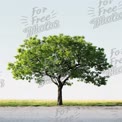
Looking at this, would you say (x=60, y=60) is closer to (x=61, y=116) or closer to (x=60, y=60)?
(x=60, y=60)

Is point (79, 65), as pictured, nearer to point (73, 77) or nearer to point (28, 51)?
point (73, 77)

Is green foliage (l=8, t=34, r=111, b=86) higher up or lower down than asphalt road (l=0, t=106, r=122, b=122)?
higher up

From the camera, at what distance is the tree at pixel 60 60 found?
227 ft

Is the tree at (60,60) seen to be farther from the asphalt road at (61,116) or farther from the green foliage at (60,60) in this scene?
the asphalt road at (61,116)

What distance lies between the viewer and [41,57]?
2739 inches

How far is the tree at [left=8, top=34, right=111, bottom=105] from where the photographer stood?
69.1 m

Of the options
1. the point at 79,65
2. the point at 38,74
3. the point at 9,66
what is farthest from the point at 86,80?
the point at 9,66

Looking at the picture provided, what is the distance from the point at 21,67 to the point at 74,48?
841cm

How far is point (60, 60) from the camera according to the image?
68.7 metres

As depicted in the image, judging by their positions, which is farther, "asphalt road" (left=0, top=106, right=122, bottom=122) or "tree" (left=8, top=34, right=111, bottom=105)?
"tree" (left=8, top=34, right=111, bottom=105)

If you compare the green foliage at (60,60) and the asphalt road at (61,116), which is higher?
the green foliage at (60,60)

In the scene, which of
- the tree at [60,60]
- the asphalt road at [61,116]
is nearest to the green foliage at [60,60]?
the tree at [60,60]

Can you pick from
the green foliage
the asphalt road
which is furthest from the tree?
the asphalt road

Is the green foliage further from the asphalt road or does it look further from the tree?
the asphalt road
